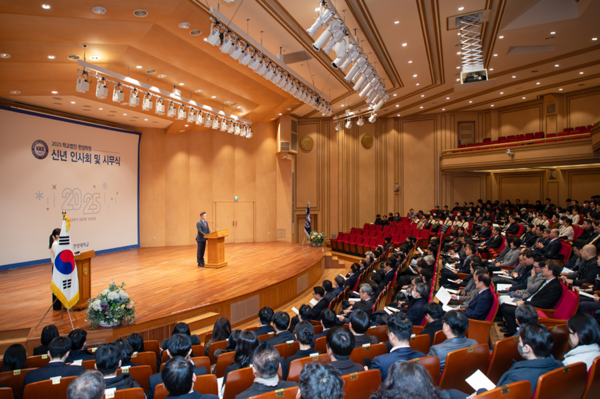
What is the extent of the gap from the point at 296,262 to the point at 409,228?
14.9 ft

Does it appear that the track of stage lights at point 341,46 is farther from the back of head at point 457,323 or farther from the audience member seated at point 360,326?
the back of head at point 457,323

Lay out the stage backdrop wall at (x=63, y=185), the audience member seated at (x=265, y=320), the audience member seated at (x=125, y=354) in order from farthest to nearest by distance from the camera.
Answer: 1. the stage backdrop wall at (x=63, y=185)
2. the audience member seated at (x=265, y=320)
3. the audience member seated at (x=125, y=354)

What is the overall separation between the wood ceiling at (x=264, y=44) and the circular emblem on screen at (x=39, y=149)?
1.00 m

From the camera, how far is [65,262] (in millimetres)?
4848

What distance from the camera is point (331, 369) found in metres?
1.57

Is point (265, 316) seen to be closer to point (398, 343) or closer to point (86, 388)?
point (398, 343)

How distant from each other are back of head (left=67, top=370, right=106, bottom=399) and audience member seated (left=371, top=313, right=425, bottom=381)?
159 cm

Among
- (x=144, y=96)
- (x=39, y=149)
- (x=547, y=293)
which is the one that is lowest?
(x=547, y=293)

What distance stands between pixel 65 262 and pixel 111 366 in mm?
3191

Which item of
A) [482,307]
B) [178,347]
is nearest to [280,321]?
[178,347]

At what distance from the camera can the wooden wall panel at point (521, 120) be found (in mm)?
14031

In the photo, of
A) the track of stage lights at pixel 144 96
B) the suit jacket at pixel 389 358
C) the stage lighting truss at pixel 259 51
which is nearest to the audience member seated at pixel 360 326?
the suit jacket at pixel 389 358

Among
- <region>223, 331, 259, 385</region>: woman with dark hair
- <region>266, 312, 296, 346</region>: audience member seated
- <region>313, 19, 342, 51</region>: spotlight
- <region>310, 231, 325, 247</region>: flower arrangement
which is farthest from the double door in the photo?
<region>223, 331, 259, 385</region>: woman with dark hair

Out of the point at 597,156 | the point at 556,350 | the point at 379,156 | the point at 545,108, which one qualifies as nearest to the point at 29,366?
the point at 556,350
